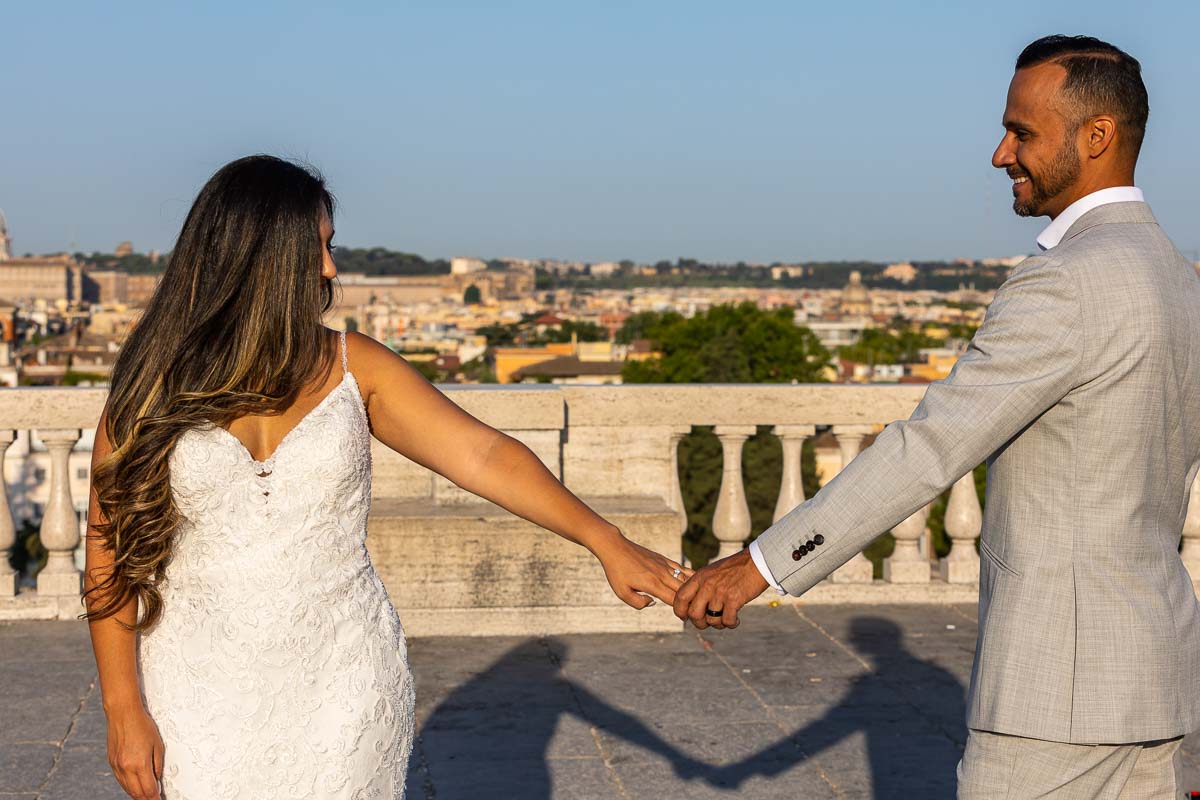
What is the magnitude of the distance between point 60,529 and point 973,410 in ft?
15.6

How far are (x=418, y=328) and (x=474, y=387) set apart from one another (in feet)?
564

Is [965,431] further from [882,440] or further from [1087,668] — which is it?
[1087,668]

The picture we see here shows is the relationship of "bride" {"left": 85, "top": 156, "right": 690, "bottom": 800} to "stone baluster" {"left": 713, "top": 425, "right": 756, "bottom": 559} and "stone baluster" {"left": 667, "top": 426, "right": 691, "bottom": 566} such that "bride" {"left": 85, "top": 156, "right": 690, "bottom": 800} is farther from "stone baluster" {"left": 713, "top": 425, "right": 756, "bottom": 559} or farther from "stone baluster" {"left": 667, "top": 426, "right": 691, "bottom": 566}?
"stone baluster" {"left": 713, "top": 425, "right": 756, "bottom": 559}

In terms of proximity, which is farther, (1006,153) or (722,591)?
(722,591)

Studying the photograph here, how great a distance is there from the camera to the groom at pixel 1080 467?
7.49ft

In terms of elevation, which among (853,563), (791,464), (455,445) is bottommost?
(853,563)

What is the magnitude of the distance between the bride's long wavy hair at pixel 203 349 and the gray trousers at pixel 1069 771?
1.32m

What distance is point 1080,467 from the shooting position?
2.30m

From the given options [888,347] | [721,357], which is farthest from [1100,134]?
[888,347]

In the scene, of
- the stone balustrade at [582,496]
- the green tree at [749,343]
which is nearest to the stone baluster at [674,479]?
the stone balustrade at [582,496]

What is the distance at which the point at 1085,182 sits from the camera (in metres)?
2.47

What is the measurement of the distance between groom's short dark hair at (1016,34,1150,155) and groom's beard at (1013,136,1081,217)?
6cm

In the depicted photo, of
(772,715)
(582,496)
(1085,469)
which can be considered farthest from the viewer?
(582,496)

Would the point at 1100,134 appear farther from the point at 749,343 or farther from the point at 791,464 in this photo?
the point at 749,343
